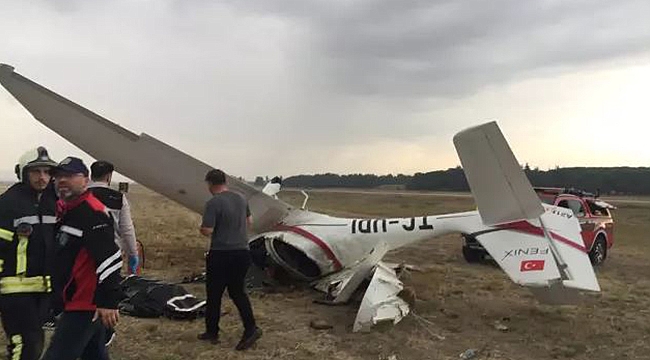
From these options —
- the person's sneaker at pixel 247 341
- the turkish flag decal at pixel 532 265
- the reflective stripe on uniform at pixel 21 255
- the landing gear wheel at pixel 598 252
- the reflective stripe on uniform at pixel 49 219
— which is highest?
the reflective stripe on uniform at pixel 49 219

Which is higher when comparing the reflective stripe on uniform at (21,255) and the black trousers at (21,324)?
the reflective stripe on uniform at (21,255)

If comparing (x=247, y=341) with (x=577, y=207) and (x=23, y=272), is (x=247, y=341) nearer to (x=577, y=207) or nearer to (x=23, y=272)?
(x=23, y=272)

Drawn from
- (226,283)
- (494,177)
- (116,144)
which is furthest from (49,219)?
(116,144)

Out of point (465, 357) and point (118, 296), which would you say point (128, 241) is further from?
point (465, 357)

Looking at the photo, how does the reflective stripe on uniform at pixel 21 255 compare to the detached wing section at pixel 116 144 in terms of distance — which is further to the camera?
the detached wing section at pixel 116 144

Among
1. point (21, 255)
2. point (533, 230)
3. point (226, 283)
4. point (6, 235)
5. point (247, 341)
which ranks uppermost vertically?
point (6, 235)

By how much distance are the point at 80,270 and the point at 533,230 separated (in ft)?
17.7

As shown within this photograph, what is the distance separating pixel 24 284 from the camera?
3.78 metres

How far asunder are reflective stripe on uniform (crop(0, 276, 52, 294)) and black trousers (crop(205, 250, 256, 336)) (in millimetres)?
2447

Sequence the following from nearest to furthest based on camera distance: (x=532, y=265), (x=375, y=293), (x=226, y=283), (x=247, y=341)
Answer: (x=247, y=341) < (x=226, y=283) < (x=532, y=265) < (x=375, y=293)

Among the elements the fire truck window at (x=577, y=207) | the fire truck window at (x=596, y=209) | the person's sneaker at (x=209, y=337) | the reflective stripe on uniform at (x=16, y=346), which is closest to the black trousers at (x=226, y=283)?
the person's sneaker at (x=209, y=337)

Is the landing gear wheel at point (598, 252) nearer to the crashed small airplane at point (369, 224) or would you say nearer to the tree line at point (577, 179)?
the crashed small airplane at point (369, 224)

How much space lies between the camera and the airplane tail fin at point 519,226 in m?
6.53

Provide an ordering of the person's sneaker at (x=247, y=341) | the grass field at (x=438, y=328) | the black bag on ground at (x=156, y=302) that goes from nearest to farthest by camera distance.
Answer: the person's sneaker at (x=247, y=341) → the grass field at (x=438, y=328) → the black bag on ground at (x=156, y=302)
